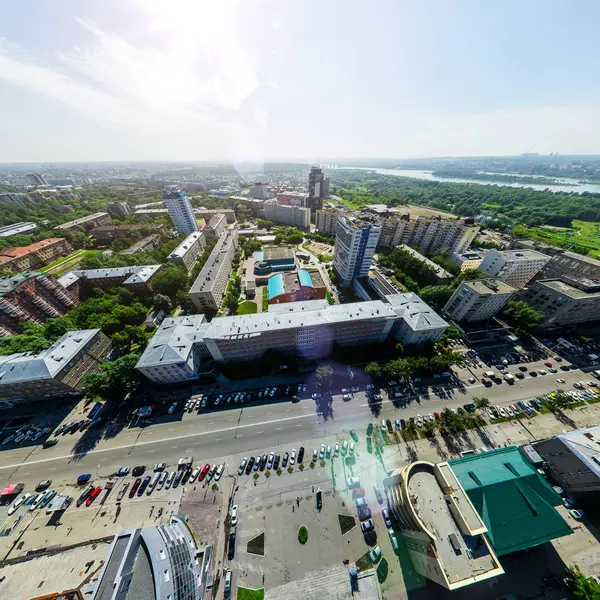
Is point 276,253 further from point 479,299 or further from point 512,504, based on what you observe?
point 512,504

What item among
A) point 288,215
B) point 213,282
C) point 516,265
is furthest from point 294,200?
point 516,265

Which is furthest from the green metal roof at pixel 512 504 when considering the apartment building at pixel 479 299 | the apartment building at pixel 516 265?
the apartment building at pixel 516 265

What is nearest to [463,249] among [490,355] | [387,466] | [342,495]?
[490,355]

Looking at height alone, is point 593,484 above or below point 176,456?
above

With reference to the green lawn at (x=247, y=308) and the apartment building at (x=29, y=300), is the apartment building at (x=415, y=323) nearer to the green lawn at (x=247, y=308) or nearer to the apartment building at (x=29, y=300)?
the green lawn at (x=247, y=308)

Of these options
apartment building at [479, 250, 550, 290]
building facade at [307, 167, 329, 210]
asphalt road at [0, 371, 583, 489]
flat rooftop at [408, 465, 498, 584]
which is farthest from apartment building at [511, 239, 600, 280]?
building facade at [307, 167, 329, 210]

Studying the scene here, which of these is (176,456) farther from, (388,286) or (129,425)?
(388,286)
